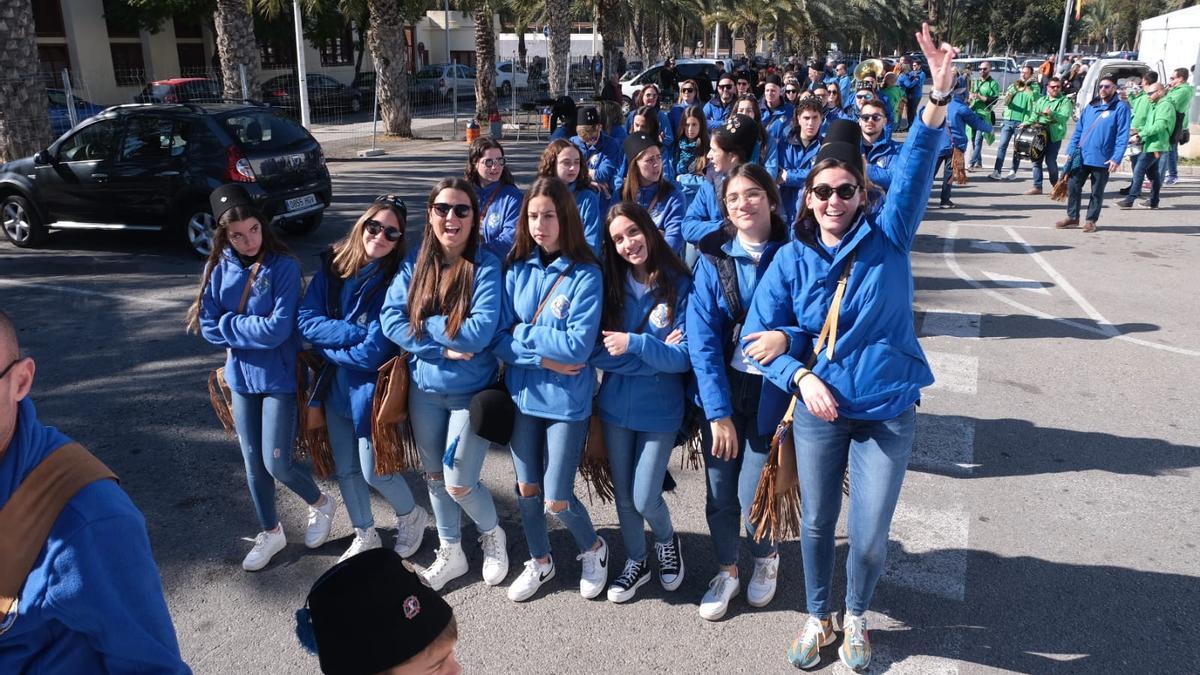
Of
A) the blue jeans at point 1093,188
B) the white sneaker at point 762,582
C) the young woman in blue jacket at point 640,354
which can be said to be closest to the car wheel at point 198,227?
the young woman in blue jacket at point 640,354

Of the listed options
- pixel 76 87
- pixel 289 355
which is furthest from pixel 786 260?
pixel 76 87

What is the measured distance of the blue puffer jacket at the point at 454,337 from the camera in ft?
11.3

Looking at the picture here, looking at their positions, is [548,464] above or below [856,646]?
above

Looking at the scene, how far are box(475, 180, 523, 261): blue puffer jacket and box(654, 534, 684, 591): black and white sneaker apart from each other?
2.20 meters

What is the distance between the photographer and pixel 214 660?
11.3 feet

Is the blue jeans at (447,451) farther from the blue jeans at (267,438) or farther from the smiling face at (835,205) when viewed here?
the smiling face at (835,205)

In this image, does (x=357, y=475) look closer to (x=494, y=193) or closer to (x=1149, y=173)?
(x=494, y=193)

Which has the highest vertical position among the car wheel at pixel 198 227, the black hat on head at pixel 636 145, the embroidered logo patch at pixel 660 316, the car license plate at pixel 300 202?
the black hat on head at pixel 636 145

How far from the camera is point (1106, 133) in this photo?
10469 millimetres

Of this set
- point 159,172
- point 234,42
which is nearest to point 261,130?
point 159,172

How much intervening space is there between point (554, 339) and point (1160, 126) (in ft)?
39.0

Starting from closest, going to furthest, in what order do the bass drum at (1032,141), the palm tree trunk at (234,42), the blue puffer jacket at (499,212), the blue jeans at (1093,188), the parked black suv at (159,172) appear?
the blue puffer jacket at (499,212) < the parked black suv at (159,172) < the blue jeans at (1093,188) < the bass drum at (1032,141) < the palm tree trunk at (234,42)

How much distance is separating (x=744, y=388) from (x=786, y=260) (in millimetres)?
563

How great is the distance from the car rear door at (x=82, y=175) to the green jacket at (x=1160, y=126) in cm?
1318
